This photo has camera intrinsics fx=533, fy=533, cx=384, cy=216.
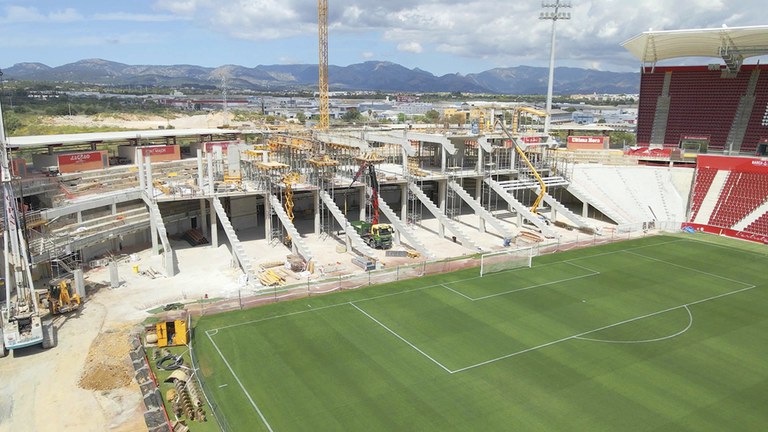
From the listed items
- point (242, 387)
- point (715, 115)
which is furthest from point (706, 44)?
point (242, 387)

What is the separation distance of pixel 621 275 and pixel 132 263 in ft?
107

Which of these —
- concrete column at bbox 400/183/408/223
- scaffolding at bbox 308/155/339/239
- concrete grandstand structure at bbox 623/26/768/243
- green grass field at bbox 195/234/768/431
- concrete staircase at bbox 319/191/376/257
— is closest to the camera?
green grass field at bbox 195/234/768/431

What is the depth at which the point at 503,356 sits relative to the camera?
2372cm

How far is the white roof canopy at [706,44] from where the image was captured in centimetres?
5338

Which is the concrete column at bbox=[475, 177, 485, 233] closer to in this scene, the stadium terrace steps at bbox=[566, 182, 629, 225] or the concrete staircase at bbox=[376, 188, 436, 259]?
the concrete staircase at bbox=[376, 188, 436, 259]

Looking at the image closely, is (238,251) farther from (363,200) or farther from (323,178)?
(363,200)

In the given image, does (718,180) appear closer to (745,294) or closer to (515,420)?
(745,294)

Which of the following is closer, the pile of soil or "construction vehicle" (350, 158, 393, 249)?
the pile of soil

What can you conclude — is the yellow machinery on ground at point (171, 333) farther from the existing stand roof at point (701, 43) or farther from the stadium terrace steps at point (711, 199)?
the existing stand roof at point (701, 43)

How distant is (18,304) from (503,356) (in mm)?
22283

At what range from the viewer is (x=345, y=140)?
47938 mm

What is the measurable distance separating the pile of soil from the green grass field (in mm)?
3063

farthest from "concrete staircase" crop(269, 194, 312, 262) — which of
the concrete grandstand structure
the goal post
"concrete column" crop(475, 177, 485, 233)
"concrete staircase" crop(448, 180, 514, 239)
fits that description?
the concrete grandstand structure

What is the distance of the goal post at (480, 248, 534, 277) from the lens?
35.6 meters
